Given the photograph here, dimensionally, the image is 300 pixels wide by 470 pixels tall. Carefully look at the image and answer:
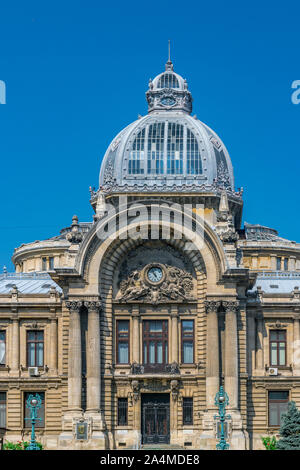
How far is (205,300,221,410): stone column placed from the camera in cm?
6450

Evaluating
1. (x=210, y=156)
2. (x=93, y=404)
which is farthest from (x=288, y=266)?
(x=93, y=404)

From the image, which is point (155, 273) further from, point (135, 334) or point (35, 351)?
point (35, 351)

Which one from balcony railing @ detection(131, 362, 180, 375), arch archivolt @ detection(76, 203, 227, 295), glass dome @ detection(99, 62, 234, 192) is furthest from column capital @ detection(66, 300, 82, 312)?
glass dome @ detection(99, 62, 234, 192)

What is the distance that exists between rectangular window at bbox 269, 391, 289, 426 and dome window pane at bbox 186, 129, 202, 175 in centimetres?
1688

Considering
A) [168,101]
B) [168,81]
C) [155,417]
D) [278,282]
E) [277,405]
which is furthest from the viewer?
[168,81]

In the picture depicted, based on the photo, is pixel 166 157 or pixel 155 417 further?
pixel 166 157

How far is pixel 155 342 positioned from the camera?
67.1m

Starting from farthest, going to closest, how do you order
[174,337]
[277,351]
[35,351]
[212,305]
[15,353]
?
[35,351], [277,351], [15,353], [174,337], [212,305]

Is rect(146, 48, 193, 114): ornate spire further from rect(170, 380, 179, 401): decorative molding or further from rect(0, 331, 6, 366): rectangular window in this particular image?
rect(170, 380, 179, 401): decorative molding

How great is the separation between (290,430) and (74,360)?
Answer: 1348cm

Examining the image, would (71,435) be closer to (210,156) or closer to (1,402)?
(1,402)

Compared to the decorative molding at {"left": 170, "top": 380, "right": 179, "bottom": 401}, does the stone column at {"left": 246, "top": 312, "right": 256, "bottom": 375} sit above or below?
above

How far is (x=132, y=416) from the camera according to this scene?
217 feet

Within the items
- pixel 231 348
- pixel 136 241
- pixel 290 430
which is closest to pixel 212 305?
pixel 231 348
